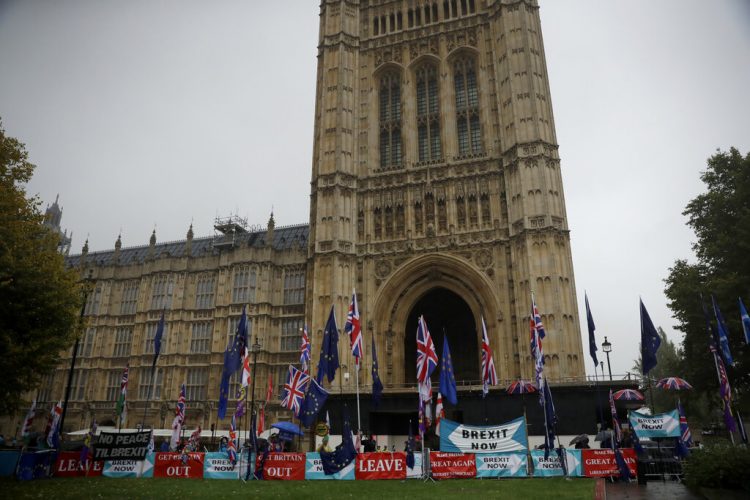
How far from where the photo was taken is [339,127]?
141 ft

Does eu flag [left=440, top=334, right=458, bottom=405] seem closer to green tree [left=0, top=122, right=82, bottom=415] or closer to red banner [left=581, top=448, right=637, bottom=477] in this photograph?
red banner [left=581, top=448, right=637, bottom=477]

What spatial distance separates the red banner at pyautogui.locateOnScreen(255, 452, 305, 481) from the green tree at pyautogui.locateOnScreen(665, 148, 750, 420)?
73.8ft

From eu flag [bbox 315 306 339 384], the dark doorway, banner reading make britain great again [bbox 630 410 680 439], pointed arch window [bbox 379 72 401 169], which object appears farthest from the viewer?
pointed arch window [bbox 379 72 401 169]

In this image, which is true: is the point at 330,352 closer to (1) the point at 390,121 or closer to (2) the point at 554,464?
(2) the point at 554,464

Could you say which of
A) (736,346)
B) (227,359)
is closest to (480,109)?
(736,346)

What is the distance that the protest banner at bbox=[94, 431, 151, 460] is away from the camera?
69.1ft

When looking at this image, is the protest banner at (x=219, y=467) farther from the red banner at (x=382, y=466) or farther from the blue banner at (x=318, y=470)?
the red banner at (x=382, y=466)

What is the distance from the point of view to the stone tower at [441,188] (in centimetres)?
3534

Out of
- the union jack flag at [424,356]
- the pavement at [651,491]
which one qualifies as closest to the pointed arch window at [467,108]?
the union jack flag at [424,356]

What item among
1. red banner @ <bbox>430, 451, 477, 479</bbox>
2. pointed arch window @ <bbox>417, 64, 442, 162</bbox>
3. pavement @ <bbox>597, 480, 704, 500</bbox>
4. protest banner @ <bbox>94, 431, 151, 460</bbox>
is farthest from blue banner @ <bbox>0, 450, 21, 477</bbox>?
pointed arch window @ <bbox>417, 64, 442, 162</bbox>

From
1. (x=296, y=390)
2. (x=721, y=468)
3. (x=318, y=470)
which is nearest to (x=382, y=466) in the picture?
(x=318, y=470)

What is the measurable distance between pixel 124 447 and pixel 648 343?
21.6 m

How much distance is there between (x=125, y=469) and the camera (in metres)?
21.0

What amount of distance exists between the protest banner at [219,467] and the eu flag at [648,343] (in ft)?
54.7
